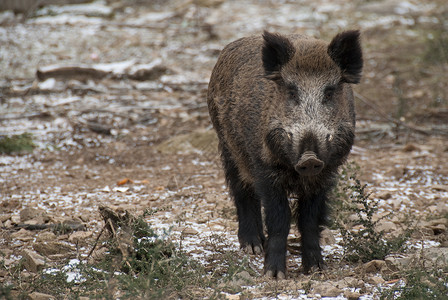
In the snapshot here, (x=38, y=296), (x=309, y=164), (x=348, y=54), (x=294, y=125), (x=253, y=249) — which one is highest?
(x=348, y=54)

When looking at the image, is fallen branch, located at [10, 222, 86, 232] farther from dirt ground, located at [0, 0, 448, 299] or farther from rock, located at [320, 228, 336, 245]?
rock, located at [320, 228, 336, 245]

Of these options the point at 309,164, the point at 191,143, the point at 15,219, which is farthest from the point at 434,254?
the point at 191,143

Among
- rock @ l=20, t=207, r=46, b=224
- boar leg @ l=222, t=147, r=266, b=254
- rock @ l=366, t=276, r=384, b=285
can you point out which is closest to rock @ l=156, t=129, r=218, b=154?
boar leg @ l=222, t=147, r=266, b=254

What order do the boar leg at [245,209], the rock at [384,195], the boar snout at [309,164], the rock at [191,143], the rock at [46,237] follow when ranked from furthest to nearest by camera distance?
the rock at [191,143]
the rock at [384,195]
the boar leg at [245,209]
the rock at [46,237]
the boar snout at [309,164]

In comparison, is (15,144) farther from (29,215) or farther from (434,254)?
(434,254)

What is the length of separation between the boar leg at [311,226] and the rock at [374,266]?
1.12 ft

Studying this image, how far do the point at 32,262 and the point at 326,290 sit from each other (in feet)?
6.57

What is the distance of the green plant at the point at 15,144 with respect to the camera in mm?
7688

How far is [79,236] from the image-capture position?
4883mm

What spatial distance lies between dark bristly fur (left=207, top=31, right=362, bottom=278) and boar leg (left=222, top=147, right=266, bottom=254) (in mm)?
98

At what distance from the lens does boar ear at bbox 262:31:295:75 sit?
428cm

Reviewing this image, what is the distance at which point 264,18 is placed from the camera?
13688mm

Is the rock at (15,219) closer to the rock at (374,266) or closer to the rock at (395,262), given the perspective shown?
the rock at (374,266)

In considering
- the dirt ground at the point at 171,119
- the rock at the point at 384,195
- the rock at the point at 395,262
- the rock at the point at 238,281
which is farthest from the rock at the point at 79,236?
the rock at the point at 384,195
